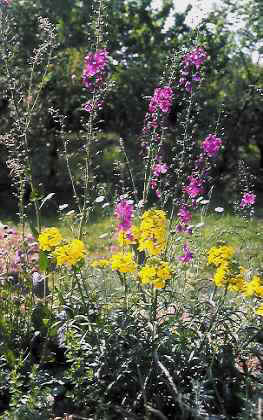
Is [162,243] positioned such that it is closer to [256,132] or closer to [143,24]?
[256,132]

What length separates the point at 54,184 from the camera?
8156mm

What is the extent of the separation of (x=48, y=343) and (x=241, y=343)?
89 centimetres

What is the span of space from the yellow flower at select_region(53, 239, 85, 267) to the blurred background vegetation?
16.7ft

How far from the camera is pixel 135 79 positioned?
843 cm

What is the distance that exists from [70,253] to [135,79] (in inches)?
248

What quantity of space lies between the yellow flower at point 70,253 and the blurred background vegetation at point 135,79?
5080 millimetres

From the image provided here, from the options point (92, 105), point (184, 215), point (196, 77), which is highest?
point (196, 77)

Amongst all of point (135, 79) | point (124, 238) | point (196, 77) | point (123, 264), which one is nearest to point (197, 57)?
point (196, 77)

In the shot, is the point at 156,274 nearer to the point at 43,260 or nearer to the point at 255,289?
the point at 255,289

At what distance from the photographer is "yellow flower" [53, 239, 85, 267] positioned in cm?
241

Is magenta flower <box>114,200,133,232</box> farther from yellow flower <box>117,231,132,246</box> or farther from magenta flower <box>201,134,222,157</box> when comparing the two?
magenta flower <box>201,134,222,157</box>

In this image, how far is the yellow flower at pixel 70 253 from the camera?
7.91 feet

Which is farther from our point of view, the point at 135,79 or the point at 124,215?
the point at 135,79

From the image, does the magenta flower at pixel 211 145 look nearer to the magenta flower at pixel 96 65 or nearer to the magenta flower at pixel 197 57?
the magenta flower at pixel 197 57
